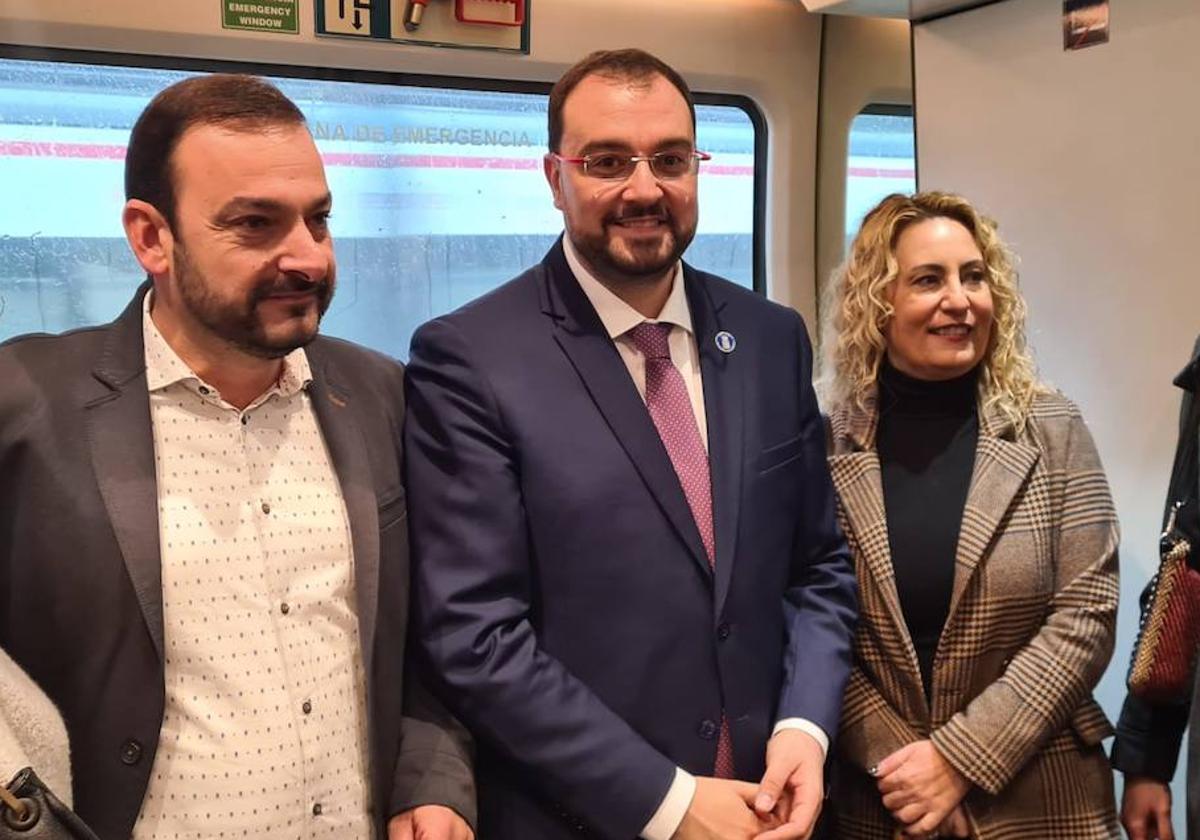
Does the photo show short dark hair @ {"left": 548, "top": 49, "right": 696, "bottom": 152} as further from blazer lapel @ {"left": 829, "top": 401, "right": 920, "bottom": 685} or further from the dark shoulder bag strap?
the dark shoulder bag strap

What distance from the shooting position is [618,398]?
6.05 feet

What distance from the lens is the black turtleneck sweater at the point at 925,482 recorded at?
213 cm

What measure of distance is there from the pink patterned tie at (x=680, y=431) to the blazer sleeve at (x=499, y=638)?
232 mm

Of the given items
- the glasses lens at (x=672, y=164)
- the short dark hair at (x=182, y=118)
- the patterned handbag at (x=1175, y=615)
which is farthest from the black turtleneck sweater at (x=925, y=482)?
the short dark hair at (x=182, y=118)

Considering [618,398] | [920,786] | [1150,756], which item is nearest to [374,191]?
[618,398]

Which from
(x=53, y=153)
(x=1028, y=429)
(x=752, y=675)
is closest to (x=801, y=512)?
(x=752, y=675)

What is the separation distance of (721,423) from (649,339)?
187 mm

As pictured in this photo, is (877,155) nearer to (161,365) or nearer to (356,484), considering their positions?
(356,484)

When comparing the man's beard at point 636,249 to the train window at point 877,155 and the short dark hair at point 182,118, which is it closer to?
the short dark hair at point 182,118

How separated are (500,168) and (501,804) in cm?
172

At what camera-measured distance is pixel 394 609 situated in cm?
175

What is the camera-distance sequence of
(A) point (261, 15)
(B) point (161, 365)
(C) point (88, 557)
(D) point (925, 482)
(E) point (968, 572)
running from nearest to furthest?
(C) point (88, 557), (B) point (161, 365), (E) point (968, 572), (D) point (925, 482), (A) point (261, 15)

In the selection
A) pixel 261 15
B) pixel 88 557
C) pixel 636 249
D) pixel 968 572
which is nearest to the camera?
pixel 88 557

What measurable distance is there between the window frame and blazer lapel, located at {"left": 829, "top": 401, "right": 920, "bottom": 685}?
1121 mm
